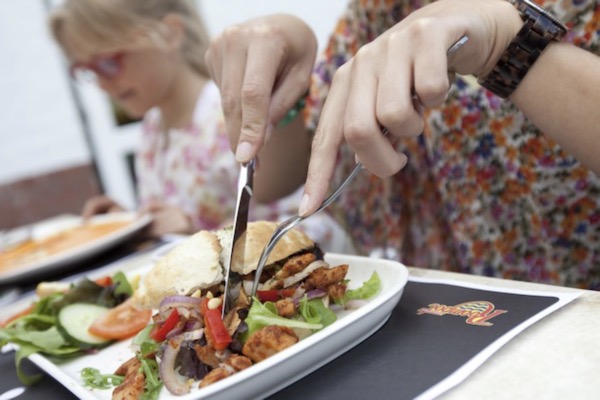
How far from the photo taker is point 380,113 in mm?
696

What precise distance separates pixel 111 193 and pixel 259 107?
4703 millimetres

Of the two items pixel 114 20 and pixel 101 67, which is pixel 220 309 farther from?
pixel 114 20

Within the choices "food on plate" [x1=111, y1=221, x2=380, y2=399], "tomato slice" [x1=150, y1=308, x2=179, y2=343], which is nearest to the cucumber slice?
"food on plate" [x1=111, y1=221, x2=380, y2=399]

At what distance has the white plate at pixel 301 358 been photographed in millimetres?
585

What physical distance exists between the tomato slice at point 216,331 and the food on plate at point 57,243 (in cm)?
116

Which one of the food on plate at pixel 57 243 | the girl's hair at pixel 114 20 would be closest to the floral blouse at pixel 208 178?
the girl's hair at pixel 114 20

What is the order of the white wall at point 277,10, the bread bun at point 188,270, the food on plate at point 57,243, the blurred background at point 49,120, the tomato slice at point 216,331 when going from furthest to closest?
the blurred background at point 49,120
the white wall at point 277,10
the food on plate at point 57,243
the bread bun at point 188,270
the tomato slice at point 216,331

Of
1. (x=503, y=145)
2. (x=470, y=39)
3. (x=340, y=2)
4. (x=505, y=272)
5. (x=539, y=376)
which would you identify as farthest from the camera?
(x=340, y=2)

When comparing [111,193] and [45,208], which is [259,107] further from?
[111,193]

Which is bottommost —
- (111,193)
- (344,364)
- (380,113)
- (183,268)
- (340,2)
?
(111,193)

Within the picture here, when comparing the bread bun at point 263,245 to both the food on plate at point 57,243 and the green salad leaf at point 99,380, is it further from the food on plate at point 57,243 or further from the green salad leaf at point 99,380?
the food on plate at point 57,243

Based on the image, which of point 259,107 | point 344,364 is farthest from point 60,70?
point 344,364

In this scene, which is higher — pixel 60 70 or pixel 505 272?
pixel 60 70

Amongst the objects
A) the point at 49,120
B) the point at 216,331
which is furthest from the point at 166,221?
the point at 49,120
